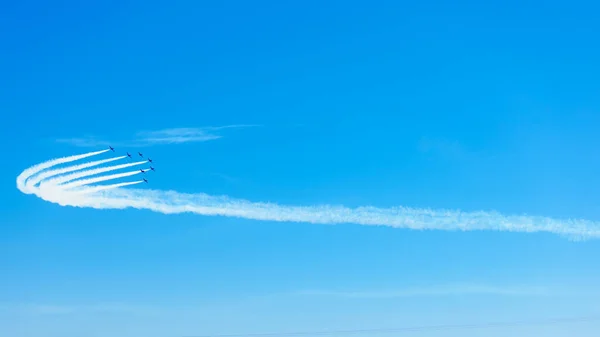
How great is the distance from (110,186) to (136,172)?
31.7ft

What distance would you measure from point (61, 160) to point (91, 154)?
23.4 ft

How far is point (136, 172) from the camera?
320 ft

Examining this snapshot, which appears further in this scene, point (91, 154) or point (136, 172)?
point (136, 172)

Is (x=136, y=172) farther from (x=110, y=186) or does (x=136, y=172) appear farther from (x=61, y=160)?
(x=61, y=160)

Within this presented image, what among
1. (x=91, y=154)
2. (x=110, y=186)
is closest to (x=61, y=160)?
(x=91, y=154)

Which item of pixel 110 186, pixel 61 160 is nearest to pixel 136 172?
pixel 110 186

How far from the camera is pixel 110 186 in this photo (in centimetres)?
8881

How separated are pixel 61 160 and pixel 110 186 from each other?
1332cm

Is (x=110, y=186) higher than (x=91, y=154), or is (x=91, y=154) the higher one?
(x=91, y=154)

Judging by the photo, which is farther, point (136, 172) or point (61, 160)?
point (136, 172)

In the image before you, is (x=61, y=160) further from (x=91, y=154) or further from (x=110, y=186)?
(x=110, y=186)

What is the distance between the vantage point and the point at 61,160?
87000 mm

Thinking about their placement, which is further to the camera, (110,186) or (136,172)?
(136,172)

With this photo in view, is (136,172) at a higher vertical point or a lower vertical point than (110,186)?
higher
